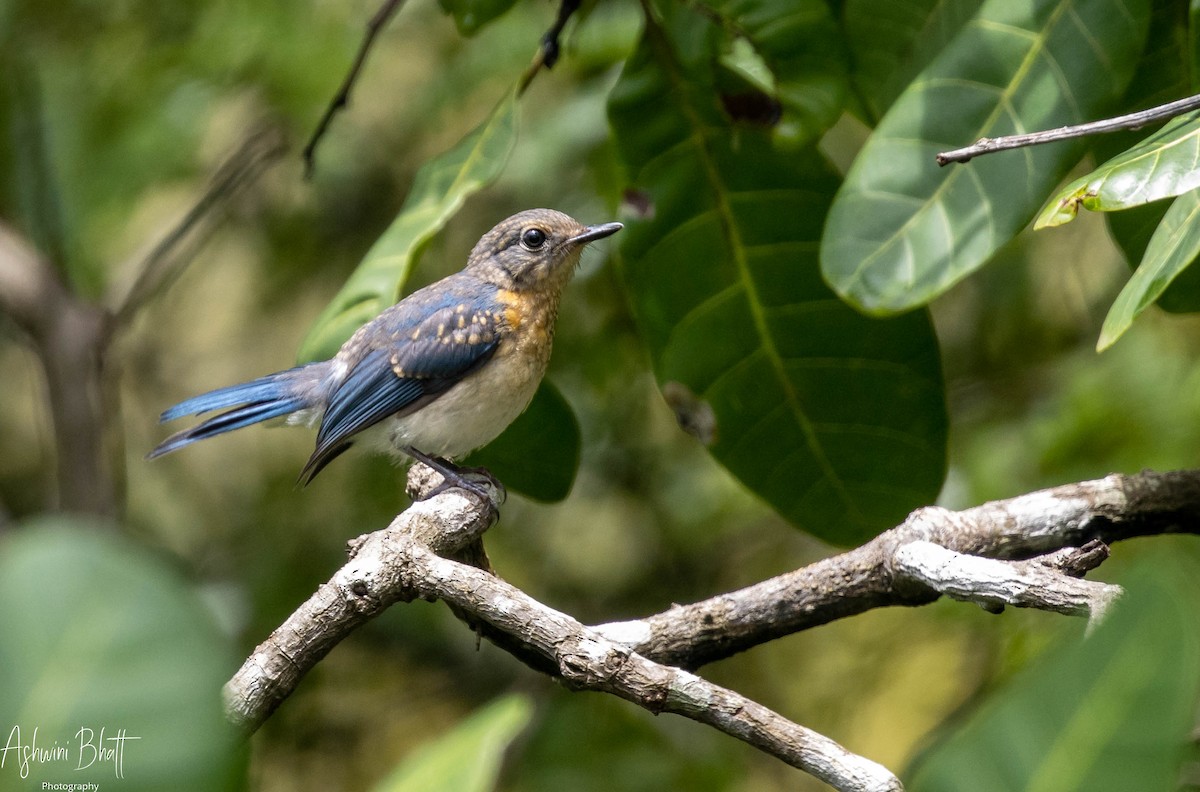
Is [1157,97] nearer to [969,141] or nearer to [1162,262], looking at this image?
[969,141]

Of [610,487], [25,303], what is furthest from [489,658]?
[25,303]

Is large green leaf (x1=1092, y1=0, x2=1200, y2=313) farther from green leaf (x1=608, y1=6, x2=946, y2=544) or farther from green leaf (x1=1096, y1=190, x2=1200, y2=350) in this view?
green leaf (x1=1096, y1=190, x2=1200, y2=350)

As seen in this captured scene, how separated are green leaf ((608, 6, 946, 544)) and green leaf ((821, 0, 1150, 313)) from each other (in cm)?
49

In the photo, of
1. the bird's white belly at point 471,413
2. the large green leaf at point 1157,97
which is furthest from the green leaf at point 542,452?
the large green leaf at point 1157,97

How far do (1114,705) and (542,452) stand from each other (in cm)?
225

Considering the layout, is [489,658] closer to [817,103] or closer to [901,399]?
[901,399]

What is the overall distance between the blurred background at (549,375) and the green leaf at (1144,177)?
205cm

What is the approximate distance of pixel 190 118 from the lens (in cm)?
450

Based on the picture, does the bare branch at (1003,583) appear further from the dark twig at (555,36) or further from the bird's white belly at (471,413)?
the dark twig at (555,36)

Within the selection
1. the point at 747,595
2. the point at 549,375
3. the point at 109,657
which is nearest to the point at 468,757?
the point at 109,657

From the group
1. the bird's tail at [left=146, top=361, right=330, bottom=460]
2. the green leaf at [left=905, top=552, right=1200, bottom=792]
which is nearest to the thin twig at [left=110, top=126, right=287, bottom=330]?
the bird's tail at [left=146, top=361, right=330, bottom=460]

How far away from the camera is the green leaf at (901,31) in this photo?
2676 millimetres

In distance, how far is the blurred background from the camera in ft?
13.8

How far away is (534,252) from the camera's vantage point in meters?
3.78
